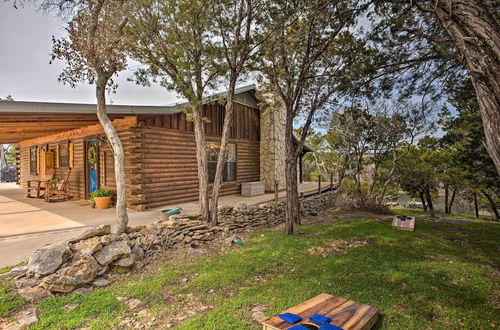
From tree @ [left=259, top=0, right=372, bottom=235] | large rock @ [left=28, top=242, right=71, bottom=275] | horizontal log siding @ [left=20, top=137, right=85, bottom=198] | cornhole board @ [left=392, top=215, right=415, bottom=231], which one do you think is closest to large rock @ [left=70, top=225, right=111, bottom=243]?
large rock @ [left=28, top=242, right=71, bottom=275]

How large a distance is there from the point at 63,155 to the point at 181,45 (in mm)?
8763

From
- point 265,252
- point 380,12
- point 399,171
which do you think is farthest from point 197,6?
point 399,171

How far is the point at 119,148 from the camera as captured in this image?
4758 mm

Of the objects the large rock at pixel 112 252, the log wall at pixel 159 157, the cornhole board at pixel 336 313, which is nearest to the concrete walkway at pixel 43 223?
the log wall at pixel 159 157

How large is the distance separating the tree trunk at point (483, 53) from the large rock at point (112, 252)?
16.1ft

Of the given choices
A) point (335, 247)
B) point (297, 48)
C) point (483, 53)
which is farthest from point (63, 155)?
point (483, 53)

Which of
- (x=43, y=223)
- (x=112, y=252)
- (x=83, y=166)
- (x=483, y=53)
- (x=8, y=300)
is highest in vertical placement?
(x=483, y=53)

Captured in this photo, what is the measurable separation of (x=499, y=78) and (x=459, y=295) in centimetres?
270

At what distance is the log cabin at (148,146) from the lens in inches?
292

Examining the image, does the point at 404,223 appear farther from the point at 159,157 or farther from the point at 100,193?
the point at 100,193

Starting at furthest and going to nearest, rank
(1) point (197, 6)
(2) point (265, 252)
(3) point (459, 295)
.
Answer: (1) point (197, 6), (2) point (265, 252), (3) point (459, 295)

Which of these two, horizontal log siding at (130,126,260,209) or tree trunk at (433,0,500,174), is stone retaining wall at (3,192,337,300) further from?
tree trunk at (433,0,500,174)

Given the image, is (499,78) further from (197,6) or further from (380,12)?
(197,6)

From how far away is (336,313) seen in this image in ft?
8.67
